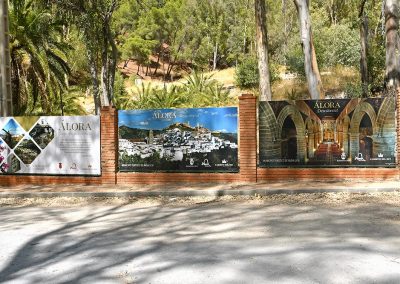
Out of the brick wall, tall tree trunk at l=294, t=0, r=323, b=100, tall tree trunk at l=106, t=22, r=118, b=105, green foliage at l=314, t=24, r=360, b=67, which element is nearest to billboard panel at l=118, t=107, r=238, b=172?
the brick wall

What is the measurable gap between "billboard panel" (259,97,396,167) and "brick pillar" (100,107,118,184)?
397 centimetres

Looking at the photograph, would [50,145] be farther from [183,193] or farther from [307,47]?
[307,47]

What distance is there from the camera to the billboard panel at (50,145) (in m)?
13.7

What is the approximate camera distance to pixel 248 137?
12.6 m

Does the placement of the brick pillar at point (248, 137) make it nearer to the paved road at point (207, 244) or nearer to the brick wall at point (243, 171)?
the brick wall at point (243, 171)

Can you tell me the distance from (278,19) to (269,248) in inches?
2220

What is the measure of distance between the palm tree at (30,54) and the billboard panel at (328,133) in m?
12.3

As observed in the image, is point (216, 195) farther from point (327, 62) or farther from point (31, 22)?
point (327, 62)

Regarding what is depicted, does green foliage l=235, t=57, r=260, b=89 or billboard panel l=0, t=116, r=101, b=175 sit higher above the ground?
green foliage l=235, t=57, r=260, b=89

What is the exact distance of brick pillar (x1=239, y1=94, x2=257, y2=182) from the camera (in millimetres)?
12625

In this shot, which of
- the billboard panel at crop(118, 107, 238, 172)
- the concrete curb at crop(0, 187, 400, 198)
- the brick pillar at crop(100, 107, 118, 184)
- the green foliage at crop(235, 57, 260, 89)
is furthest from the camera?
the green foliage at crop(235, 57, 260, 89)

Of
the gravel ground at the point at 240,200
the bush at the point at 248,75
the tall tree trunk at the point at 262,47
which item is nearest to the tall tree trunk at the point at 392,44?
the tall tree trunk at the point at 262,47

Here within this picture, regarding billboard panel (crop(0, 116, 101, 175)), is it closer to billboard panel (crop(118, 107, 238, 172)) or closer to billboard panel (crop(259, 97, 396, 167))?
billboard panel (crop(118, 107, 238, 172))

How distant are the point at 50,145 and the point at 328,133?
7.74 meters
